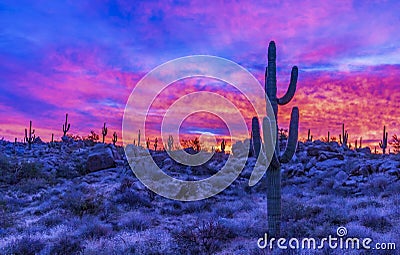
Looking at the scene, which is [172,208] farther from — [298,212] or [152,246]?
[152,246]

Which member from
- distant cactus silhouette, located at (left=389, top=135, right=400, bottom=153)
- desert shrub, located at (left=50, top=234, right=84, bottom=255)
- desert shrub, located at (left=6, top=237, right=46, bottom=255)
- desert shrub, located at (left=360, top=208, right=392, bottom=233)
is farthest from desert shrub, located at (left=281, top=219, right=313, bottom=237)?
distant cactus silhouette, located at (left=389, top=135, right=400, bottom=153)

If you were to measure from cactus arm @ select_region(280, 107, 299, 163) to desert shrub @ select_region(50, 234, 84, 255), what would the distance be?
547 cm

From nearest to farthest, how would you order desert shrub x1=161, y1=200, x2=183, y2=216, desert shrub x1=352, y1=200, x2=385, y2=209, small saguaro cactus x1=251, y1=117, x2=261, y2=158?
small saguaro cactus x1=251, y1=117, x2=261, y2=158
desert shrub x1=352, y1=200, x2=385, y2=209
desert shrub x1=161, y1=200, x2=183, y2=216

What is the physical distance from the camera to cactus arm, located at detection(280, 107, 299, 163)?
9227 millimetres

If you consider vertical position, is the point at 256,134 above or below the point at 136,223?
above

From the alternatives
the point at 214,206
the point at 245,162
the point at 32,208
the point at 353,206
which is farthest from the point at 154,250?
the point at 245,162

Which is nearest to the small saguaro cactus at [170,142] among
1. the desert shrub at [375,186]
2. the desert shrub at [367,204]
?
the desert shrub at [375,186]

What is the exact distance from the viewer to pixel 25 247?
852 centimetres

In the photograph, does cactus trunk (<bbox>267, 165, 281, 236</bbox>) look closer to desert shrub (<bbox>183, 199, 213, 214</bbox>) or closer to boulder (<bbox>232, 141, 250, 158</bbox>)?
desert shrub (<bbox>183, 199, 213, 214</bbox>)

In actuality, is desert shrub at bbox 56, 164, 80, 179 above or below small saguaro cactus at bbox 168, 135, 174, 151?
below

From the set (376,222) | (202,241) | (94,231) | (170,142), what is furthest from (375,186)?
(170,142)

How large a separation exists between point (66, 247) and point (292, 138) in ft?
20.4

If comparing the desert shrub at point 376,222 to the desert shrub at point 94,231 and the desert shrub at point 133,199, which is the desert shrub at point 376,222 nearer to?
the desert shrub at point 94,231

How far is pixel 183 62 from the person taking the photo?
13.2 m
